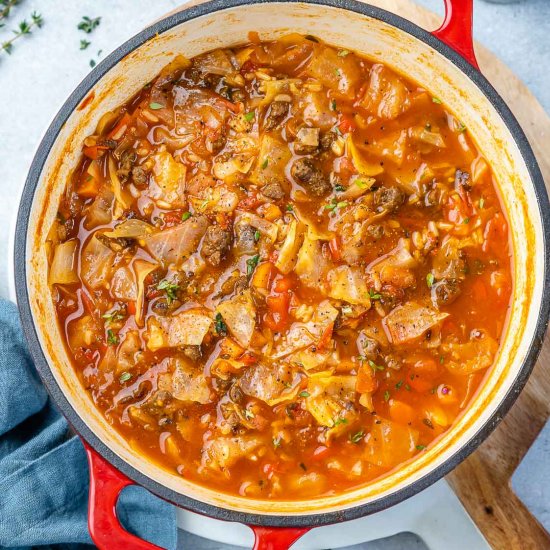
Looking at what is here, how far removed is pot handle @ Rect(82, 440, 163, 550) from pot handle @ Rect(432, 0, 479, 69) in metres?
2.93

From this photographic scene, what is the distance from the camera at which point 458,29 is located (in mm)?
4105

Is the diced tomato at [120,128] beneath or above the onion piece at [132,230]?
above

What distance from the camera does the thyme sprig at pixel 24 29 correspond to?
5.32m

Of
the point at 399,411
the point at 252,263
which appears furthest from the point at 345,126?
the point at 399,411

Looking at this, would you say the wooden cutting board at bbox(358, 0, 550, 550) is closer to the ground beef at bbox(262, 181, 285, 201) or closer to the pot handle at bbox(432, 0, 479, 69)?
the pot handle at bbox(432, 0, 479, 69)

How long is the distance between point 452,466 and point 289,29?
2687 millimetres

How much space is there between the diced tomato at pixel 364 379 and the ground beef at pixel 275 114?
1485 mm

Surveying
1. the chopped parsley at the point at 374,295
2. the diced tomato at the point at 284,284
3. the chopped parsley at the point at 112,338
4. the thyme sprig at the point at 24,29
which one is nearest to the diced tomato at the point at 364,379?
the chopped parsley at the point at 374,295

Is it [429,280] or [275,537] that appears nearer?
[275,537]

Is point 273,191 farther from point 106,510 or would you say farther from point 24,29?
point 24,29

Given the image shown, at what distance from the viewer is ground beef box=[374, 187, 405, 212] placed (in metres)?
4.32

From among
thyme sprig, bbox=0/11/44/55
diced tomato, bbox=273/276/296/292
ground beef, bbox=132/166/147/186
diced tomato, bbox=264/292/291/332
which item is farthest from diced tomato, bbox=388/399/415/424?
thyme sprig, bbox=0/11/44/55

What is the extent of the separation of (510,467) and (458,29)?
2600 mm

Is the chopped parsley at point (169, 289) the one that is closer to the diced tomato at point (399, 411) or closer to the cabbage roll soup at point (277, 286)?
the cabbage roll soup at point (277, 286)
